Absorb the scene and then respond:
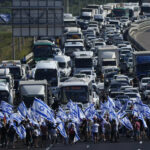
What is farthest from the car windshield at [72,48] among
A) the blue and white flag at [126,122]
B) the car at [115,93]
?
the blue and white flag at [126,122]

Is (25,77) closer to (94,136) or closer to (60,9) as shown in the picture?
A: (60,9)

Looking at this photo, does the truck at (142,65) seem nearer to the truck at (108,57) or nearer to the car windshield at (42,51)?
the truck at (108,57)

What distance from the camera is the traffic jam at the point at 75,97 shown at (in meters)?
40.1

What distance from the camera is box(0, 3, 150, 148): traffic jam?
4006 centimetres

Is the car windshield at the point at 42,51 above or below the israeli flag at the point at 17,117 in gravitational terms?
below

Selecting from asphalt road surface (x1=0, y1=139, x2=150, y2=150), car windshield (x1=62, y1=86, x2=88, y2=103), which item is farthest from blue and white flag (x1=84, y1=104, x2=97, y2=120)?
car windshield (x1=62, y1=86, x2=88, y2=103)

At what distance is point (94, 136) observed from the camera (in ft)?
132

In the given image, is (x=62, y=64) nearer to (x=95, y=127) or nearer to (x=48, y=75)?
(x=48, y=75)

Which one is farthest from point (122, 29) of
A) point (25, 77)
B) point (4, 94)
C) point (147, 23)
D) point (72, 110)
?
point (72, 110)

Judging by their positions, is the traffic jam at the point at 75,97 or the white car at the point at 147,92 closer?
the traffic jam at the point at 75,97

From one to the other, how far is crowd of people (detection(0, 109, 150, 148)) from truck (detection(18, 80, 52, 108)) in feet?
25.8

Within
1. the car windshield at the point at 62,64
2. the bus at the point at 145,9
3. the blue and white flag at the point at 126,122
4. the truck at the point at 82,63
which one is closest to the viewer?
the blue and white flag at the point at 126,122

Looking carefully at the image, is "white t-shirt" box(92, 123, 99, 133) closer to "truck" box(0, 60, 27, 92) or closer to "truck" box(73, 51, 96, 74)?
"truck" box(0, 60, 27, 92)

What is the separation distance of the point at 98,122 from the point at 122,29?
2888 inches
